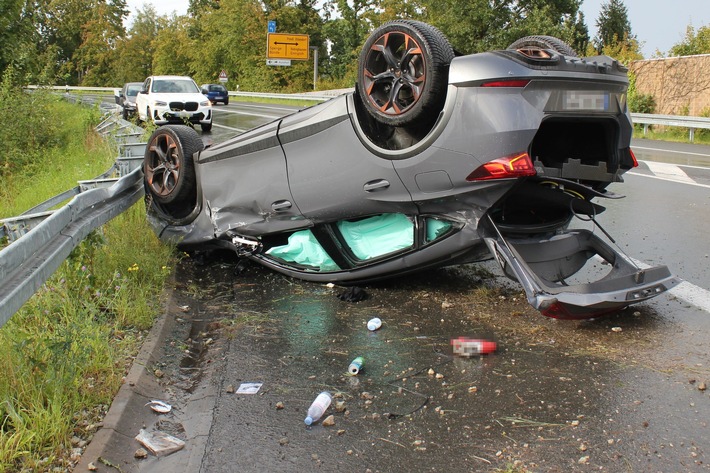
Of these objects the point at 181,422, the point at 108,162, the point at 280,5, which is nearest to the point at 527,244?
the point at 181,422

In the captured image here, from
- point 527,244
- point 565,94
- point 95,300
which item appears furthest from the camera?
point 95,300

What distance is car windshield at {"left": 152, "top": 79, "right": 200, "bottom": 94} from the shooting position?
66.7ft

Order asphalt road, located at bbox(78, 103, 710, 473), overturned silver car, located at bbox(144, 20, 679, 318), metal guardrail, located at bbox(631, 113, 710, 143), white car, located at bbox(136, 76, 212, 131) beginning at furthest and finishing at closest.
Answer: white car, located at bbox(136, 76, 212, 131)
metal guardrail, located at bbox(631, 113, 710, 143)
overturned silver car, located at bbox(144, 20, 679, 318)
asphalt road, located at bbox(78, 103, 710, 473)

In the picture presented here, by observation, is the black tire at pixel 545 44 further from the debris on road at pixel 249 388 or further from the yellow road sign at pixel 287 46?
the yellow road sign at pixel 287 46

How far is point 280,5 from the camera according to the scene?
64812mm

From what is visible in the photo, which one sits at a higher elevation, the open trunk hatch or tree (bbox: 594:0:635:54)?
tree (bbox: 594:0:635:54)

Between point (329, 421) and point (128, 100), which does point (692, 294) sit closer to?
point (329, 421)

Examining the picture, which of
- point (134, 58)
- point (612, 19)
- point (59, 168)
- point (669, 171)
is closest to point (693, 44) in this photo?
point (669, 171)

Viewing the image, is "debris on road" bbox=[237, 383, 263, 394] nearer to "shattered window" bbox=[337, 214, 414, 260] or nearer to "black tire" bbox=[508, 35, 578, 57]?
"shattered window" bbox=[337, 214, 414, 260]

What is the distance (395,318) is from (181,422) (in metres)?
1.68

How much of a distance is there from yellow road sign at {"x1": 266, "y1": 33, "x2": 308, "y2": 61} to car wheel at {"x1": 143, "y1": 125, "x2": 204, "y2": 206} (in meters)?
52.6

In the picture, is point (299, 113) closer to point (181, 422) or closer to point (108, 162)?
point (181, 422)

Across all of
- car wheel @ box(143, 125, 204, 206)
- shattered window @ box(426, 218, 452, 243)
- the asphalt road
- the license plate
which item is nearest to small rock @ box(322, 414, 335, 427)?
the asphalt road

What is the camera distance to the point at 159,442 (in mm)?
3201
